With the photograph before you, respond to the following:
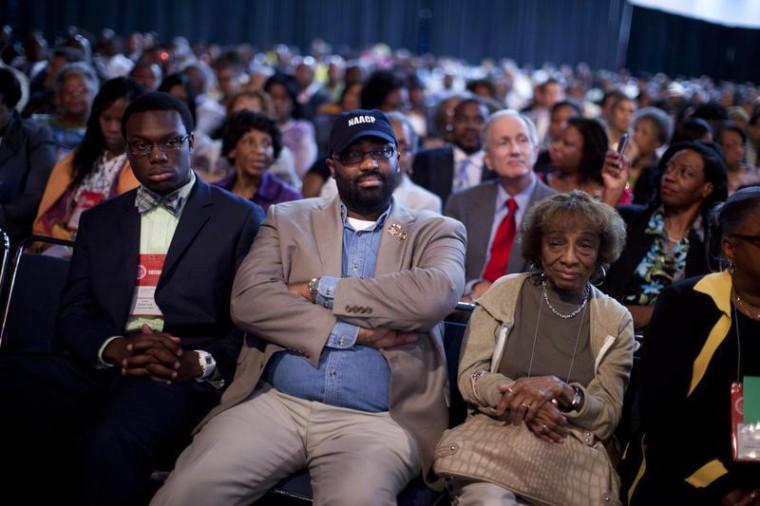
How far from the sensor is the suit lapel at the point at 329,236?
10.9 ft

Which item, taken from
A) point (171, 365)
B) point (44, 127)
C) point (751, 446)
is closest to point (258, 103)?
point (44, 127)

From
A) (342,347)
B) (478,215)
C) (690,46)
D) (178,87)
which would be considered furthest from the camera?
(690,46)

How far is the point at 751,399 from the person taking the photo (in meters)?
2.74

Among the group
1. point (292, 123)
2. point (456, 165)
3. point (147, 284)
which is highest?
point (292, 123)

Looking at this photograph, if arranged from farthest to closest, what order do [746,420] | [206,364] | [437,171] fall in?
[437,171], [206,364], [746,420]

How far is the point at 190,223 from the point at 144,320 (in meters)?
0.41

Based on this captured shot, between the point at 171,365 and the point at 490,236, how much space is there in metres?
2.07

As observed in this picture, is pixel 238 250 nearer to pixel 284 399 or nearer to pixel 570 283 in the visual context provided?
pixel 284 399

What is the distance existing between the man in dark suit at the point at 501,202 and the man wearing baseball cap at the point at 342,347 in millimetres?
1189

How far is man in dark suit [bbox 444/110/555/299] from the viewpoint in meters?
4.61

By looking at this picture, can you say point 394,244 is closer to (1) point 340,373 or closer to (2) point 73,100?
(1) point 340,373

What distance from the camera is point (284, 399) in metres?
3.21

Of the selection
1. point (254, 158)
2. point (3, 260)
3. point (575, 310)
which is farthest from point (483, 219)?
point (3, 260)

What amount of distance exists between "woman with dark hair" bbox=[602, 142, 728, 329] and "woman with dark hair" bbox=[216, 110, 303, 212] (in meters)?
1.98
